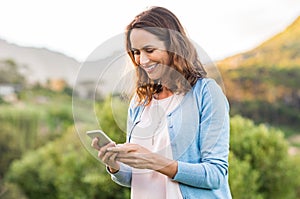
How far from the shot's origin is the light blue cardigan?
33.6 inches

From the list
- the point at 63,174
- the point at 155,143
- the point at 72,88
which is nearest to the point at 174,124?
the point at 155,143

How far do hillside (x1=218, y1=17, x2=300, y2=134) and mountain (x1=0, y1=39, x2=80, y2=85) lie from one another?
1192 millimetres

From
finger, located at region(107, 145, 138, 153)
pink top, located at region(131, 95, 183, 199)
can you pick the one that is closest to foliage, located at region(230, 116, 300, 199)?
pink top, located at region(131, 95, 183, 199)

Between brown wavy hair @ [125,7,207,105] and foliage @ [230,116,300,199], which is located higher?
brown wavy hair @ [125,7,207,105]

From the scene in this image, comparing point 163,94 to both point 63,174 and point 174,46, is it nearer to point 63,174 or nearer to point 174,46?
point 174,46

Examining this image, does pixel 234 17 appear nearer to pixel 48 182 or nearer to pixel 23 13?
pixel 23 13

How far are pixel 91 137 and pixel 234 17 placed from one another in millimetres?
3446

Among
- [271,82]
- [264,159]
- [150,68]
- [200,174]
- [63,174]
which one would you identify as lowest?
[63,174]

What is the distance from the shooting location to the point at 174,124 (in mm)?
876

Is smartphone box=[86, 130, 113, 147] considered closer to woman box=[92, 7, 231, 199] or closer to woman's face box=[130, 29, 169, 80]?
woman box=[92, 7, 231, 199]

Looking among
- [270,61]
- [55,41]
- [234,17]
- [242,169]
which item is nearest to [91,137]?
[242,169]

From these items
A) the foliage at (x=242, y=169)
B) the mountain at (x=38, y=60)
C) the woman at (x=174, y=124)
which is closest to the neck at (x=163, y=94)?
the woman at (x=174, y=124)

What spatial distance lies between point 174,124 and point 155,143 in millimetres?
42

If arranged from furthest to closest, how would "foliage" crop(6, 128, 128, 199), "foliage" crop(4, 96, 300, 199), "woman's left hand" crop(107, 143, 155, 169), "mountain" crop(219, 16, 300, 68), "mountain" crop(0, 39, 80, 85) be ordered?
"mountain" crop(219, 16, 300, 68), "mountain" crop(0, 39, 80, 85), "foliage" crop(6, 128, 128, 199), "foliage" crop(4, 96, 300, 199), "woman's left hand" crop(107, 143, 155, 169)
